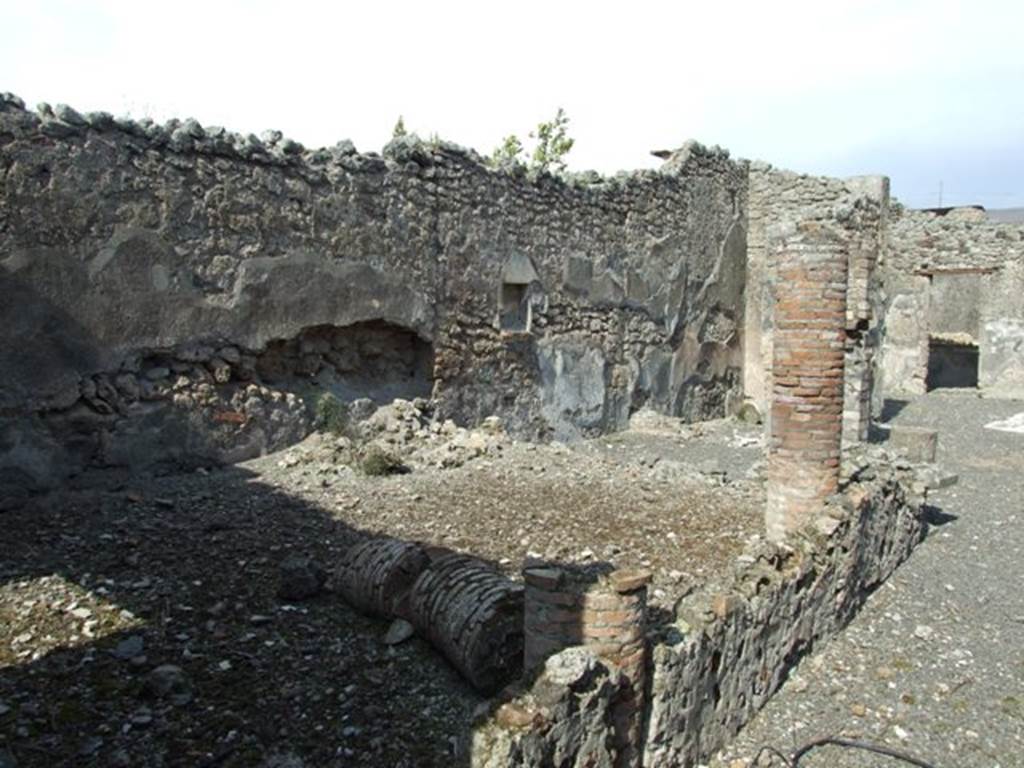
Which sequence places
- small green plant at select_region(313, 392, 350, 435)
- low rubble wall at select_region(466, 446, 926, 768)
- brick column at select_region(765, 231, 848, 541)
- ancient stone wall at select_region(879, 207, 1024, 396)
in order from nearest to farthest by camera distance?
low rubble wall at select_region(466, 446, 926, 768)
brick column at select_region(765, 231, 848, 541)
small green plant at select_region(313, 392, 350, 435)
ancient stone wall at select_region(879, 207, 1024, 396)

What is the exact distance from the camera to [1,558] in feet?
14.0

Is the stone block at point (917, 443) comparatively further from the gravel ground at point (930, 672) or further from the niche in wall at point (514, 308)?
the niche in wall at point (514, 308)

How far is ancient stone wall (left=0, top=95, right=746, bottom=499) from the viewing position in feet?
17.3

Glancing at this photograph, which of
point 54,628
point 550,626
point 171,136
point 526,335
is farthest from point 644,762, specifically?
point 526,335

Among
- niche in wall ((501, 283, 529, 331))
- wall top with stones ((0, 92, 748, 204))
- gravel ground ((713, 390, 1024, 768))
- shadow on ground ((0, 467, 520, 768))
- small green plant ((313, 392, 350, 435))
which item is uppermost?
wall top with stones ((0, 92, 748, 204))

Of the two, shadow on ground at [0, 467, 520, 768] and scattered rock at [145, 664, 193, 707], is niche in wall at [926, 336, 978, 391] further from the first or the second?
scattered rock at [145, 664, 193, 707]

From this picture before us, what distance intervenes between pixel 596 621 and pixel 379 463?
11.5ft

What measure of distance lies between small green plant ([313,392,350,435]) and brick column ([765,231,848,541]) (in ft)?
10.8

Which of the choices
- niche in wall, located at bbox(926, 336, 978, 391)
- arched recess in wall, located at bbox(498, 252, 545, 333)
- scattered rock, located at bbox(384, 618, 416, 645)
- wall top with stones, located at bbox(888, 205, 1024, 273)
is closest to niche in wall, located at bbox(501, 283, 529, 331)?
arched recess in wall, located at bbox(498, 252, 545, 333)

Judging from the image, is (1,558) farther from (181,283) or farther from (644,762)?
(644,762)

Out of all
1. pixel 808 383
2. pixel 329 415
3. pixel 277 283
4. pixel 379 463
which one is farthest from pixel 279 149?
pixel 808 383

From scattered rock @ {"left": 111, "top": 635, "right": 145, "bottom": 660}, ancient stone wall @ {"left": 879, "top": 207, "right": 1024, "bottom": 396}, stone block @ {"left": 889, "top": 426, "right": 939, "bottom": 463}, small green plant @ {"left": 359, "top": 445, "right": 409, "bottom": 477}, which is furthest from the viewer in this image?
ancient stone wall @ {"left": 879, "top": 207, "right": 1024, "bottom": 396}

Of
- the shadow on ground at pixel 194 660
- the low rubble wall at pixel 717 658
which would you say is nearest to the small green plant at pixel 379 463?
the shadow on ground at pixel 194 660

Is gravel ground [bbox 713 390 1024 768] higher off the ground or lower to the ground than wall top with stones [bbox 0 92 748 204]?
lower
